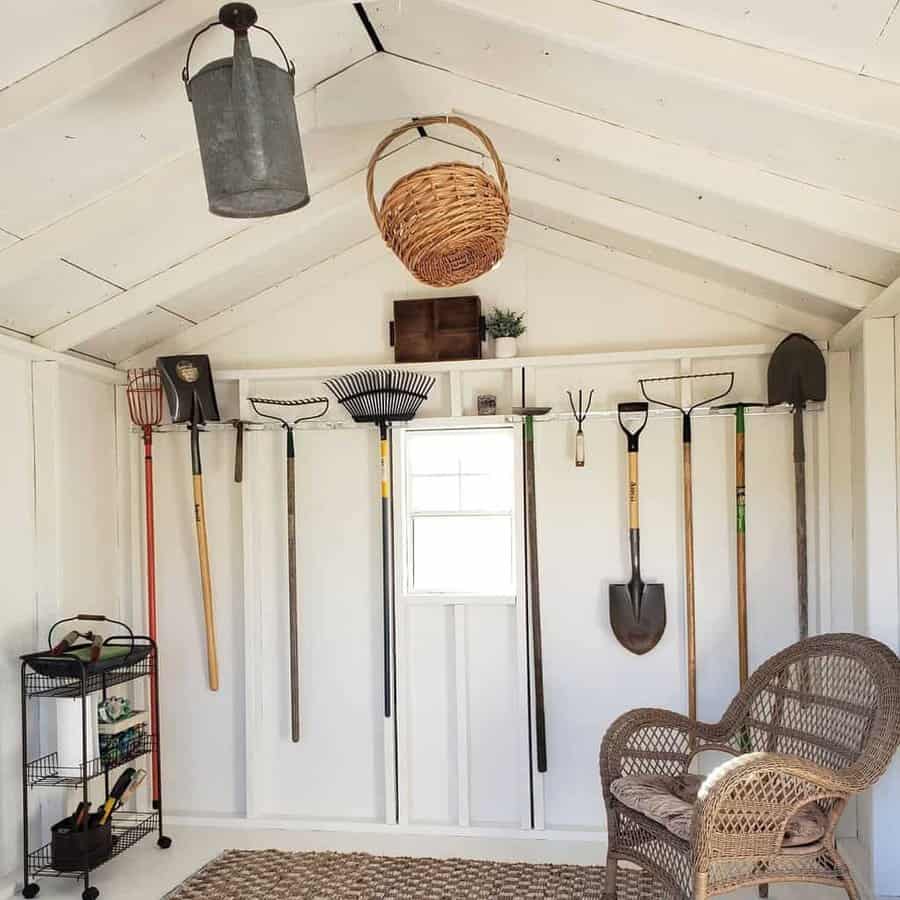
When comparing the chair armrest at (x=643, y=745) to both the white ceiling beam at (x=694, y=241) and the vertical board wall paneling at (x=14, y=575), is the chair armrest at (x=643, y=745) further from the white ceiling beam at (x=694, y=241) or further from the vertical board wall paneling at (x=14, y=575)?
the vertical board wall paneling at (x=14, y=575)

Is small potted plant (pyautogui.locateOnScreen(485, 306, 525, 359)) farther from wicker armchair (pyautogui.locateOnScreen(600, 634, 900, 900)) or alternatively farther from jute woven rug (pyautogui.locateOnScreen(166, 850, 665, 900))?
jute woven rug (pyautogui.locateOnScreen(166, 850, 665, 900))

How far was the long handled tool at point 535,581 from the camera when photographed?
13.5ft

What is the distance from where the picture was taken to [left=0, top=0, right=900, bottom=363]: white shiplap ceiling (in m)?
2.36

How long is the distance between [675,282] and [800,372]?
0.67m

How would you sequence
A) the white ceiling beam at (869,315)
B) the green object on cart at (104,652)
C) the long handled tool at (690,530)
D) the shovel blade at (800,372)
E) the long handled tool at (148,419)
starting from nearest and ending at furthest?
the white ceiling beam at (869,315)
the green object on cart at (104,652)
the shovel blade at (800,372)
the long handled tool at (690,530)
the long handled tool at (148,419)

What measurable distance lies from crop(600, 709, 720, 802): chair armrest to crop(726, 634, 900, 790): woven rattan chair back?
0.64ft

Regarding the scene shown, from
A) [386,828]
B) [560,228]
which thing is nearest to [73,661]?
[386,828]

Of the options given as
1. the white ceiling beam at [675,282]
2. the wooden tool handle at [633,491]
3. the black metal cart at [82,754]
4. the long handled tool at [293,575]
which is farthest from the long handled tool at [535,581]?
the black metal cart at [82,754]

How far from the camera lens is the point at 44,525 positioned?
12.9ft

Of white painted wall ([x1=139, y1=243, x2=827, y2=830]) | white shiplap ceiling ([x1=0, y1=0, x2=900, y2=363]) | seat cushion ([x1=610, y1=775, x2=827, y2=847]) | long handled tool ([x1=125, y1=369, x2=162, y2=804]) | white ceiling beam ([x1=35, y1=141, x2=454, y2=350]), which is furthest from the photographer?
long handled tool ([x1=125, y1=369, x2=162, y2=804])

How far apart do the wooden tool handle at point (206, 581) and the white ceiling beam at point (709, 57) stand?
8.57 feet

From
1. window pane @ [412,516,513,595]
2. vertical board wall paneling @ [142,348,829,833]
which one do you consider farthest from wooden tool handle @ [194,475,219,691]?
window pane @ [412,516,513,595]

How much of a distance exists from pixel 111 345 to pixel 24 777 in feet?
6.12

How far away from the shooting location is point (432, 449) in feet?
14.5
